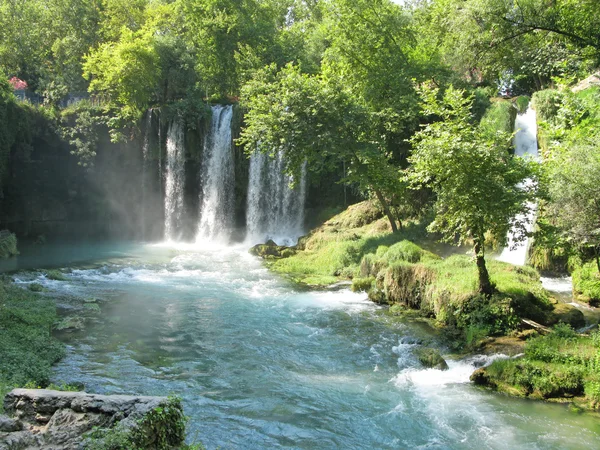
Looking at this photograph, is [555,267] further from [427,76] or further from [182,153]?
[182,153]

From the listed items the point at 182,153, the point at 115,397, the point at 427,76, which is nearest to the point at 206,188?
the point at 182,153

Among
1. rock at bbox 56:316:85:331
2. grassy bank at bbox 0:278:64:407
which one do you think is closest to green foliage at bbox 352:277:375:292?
rock at bbox 56:316:85:331

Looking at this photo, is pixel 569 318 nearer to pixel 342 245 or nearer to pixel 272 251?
pixel 342 245

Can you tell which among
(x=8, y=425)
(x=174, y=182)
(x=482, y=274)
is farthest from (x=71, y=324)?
(x=174, y=182)

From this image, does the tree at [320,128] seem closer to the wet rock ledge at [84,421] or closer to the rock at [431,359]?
the rock at [431,359]

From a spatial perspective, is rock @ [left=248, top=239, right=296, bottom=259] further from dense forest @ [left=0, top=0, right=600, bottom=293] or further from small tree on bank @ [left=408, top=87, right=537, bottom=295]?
small tree on bank @ [left=408, top=87, right=537, bottom=295]

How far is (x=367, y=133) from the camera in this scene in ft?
77.6

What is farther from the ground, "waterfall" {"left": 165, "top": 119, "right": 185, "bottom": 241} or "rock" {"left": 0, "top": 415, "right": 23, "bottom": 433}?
"waterfall" {"left": 165, "top": 119, "right": 185, "bottom": 241}

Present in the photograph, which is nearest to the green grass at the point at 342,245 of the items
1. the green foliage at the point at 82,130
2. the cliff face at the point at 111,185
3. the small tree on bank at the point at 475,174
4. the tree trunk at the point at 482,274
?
the cliff face at the point at 111,185

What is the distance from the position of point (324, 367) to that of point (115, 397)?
20.9 feet

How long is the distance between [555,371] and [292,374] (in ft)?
18.2

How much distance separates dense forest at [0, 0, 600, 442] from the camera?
12.8 m

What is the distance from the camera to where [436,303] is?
15.2 meters

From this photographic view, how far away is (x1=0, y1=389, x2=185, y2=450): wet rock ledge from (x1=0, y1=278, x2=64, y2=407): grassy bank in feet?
5.29
